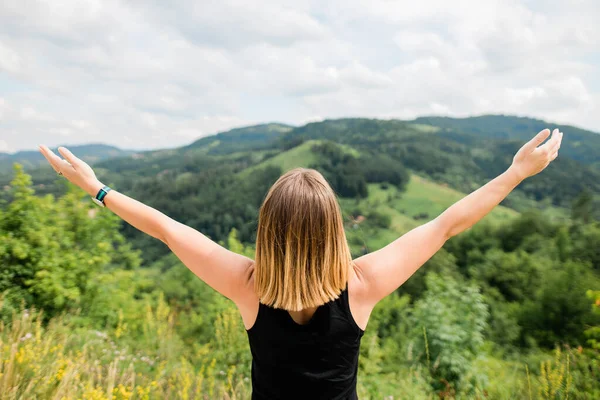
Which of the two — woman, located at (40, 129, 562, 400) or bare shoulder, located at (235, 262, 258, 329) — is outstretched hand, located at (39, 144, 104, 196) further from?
bare shoulder, located at (235, 262, 258, 329)

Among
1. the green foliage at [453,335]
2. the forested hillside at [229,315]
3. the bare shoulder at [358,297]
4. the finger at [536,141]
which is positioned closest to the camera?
the bare shoulder at [358,297]

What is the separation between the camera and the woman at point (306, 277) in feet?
3.93

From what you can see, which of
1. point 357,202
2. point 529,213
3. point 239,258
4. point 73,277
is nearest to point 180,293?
point 73,277

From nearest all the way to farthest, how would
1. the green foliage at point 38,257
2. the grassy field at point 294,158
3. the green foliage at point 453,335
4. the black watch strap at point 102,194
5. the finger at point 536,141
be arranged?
the finger at point 536,141 → the black watch strap at point 102,194 → the green foliage at point 453,335 → the green foliage at point 38,257 → the grassy field at point 294,158

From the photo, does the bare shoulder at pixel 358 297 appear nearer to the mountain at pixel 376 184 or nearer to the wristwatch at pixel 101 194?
the wristwatch at pixel 101 194

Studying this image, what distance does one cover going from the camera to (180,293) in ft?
76.8

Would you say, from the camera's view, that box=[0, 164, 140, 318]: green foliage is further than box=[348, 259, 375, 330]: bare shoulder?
Yes

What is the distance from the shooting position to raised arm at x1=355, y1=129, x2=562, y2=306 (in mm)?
1306

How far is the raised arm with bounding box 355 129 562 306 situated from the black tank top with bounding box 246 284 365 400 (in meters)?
→ 0.13

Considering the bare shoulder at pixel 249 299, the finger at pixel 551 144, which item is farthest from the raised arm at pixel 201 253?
the finger at pixel 551 144

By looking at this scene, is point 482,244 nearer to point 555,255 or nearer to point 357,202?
point 555,255

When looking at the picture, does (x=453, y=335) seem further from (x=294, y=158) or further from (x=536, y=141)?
(x=294, y=158)

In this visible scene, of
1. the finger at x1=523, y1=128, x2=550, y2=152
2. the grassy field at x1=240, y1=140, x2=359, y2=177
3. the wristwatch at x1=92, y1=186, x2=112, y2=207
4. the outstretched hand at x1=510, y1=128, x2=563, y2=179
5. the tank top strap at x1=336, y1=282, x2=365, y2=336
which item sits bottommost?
the grassy field at x1=240, y1=140, x2=359, y2=177

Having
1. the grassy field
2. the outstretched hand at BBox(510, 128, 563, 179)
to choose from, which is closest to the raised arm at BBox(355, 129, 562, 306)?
the outstretched hand at BBox(510, 128, 563, 179)
